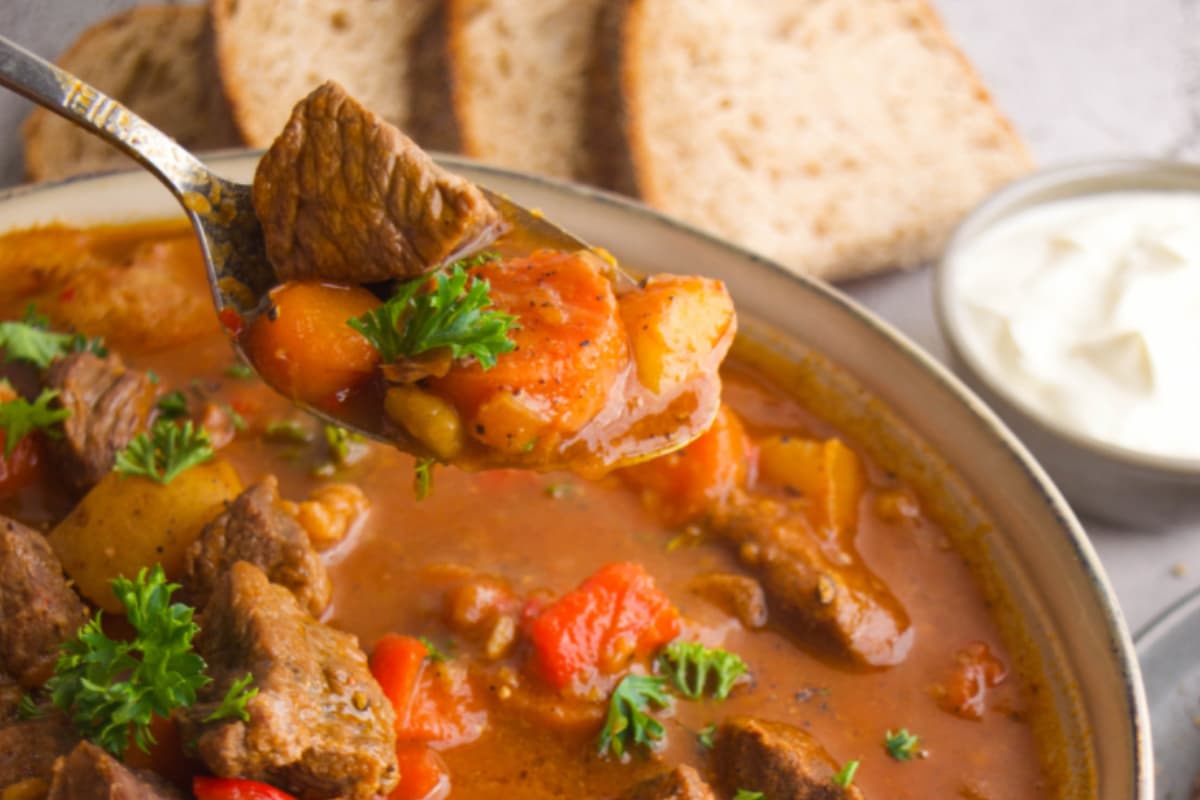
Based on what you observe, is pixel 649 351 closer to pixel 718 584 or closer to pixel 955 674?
pixel 718 584

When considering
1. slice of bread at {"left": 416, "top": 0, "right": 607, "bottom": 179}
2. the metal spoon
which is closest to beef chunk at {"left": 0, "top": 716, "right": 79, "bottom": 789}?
the metal spoon

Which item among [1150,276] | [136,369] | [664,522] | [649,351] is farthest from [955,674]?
[136,369]

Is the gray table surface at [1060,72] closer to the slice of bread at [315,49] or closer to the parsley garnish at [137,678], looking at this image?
the slice of bread at [315,49]

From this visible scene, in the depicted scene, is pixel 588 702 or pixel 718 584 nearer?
pixel 588 702

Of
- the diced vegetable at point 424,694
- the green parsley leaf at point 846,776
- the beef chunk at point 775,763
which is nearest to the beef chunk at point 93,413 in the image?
the diced vegetable at point 424,694

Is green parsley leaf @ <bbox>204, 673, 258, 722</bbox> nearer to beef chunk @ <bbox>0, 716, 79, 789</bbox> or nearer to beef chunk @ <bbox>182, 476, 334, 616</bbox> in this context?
beef chunk @ <bbox>0, 716, 79, 789</bbox>

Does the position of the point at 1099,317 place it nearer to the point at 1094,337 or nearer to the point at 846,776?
the point at 1094,337
